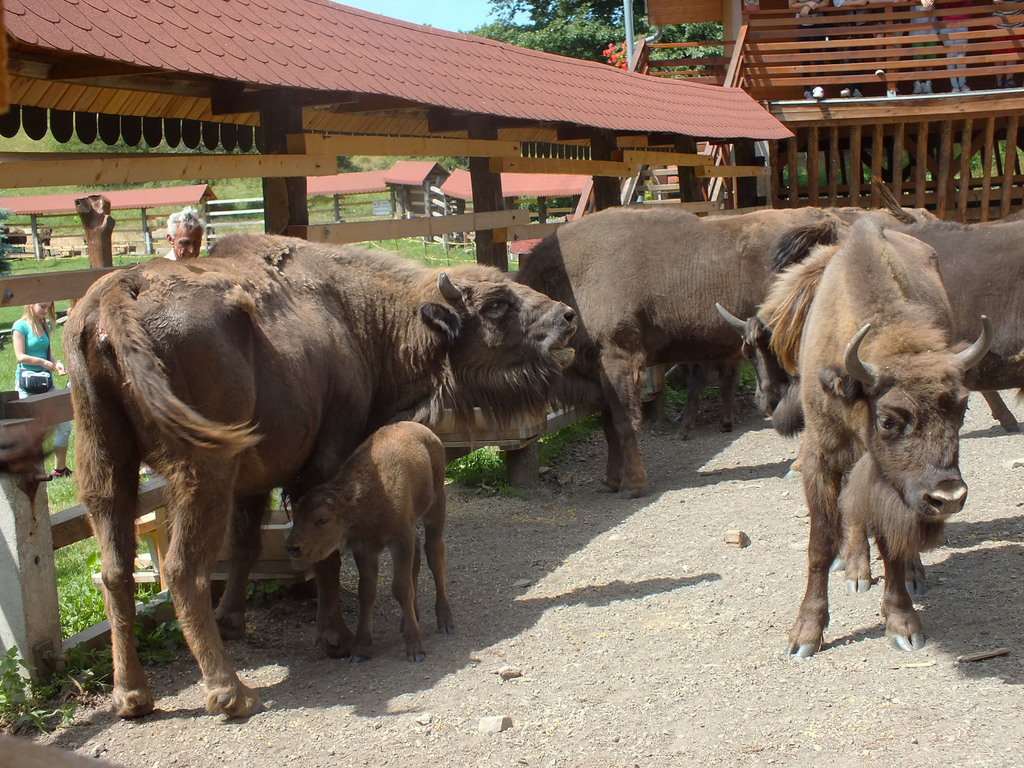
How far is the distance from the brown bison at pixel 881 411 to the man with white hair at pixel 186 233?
4.06 metres

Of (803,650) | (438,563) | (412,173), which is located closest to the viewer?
(803,650)

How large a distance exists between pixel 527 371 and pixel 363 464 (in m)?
1.51

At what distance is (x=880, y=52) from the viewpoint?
1855 centimetres

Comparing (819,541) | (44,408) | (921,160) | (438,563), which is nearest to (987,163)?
(921,160)

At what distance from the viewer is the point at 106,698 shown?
4676 mm

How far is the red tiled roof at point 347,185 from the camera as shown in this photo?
157 feet

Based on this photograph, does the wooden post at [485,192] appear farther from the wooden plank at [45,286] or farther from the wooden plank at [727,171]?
the wooden plank at [727,171]

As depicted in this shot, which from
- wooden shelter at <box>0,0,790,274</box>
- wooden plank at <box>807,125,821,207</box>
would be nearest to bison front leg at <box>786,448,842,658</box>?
wooden shelter at <box>0,0,790,274</box>

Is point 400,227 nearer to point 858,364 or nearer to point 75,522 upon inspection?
point 75,522

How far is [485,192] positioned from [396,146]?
6.27ft

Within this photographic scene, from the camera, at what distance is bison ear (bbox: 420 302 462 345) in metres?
5.90

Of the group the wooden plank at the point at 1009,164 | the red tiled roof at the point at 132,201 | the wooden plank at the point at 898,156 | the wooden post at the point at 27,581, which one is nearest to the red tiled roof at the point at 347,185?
the red tiled roof at the point at 132,201

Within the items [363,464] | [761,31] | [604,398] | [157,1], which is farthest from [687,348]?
[761,31]

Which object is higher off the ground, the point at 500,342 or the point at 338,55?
the point at 338,55
